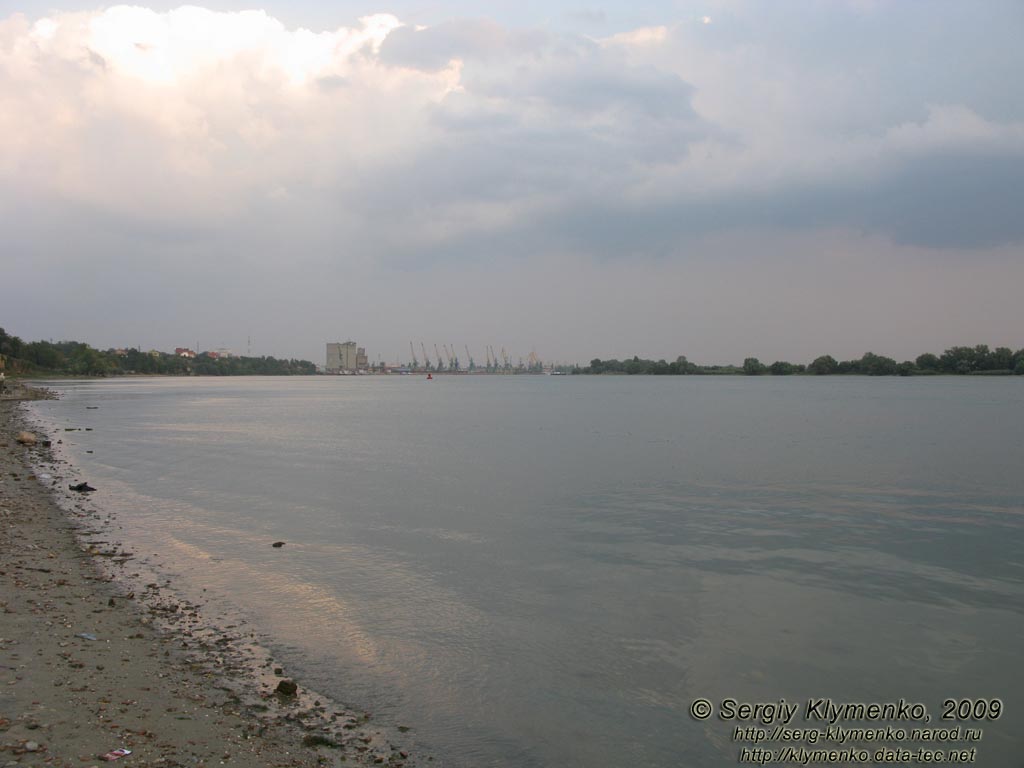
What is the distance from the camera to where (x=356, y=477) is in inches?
1181

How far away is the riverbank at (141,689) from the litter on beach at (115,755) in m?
0.05

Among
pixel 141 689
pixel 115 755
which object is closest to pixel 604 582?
pixel 141 689

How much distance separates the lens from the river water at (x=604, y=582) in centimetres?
885

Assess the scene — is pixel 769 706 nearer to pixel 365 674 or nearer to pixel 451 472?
pixel 365 674

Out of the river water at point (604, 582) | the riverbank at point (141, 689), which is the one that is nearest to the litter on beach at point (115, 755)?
the riverbank at point (141, 689)

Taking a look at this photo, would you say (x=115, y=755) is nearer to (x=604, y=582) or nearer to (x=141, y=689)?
(x=141, y=689)

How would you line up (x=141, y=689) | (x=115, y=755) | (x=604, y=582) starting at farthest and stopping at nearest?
(x=604, y=582) → (x=141, y=689) → (x=115, y=755)

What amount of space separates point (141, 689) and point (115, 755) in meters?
1.80

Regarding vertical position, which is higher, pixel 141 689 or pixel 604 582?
pixel 141 689

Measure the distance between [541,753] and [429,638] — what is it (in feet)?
12.2

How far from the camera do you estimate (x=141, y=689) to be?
7.86 metres

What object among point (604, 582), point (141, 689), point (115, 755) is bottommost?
point (604, 582)

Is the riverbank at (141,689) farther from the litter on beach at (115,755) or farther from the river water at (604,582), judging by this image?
the river water at (604,582)

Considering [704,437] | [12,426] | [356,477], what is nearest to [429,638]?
[356,477]
